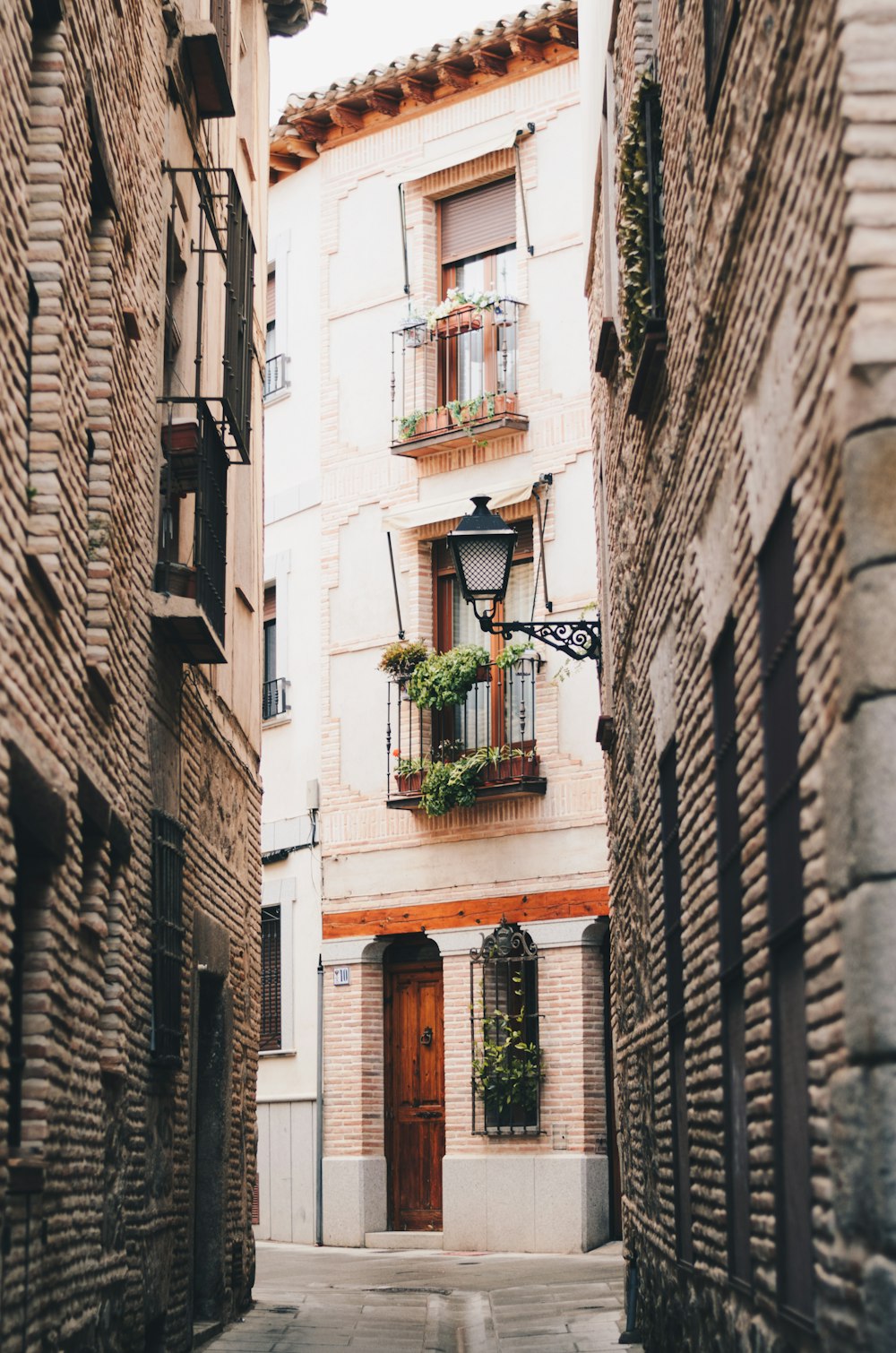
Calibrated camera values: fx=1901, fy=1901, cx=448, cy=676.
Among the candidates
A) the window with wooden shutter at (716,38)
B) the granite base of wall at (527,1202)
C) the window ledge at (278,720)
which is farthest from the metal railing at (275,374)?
the window with wooden shutter at (716,38)

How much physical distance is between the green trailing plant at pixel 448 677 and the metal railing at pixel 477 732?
166 mm

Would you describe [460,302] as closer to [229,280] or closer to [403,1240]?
[229,280]

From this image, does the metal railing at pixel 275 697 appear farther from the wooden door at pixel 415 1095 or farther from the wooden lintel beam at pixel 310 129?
the wooden lintel beam at pixel 310 129

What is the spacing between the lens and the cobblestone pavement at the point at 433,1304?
11.2 meters

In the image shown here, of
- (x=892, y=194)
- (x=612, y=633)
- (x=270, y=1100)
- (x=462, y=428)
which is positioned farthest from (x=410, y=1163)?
(x=892, y=194)

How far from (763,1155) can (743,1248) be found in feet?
2.38

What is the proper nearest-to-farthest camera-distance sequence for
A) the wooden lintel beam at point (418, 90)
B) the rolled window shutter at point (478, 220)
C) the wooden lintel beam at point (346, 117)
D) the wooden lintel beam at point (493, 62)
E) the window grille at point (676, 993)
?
the window grille at point (676, 993), the wooden lintel beam at point (493, 62), the rolled window shutter at point (478, 220), the wooden lintel beam at point (418, 90), the wooden lintel beam at point (346, 117)

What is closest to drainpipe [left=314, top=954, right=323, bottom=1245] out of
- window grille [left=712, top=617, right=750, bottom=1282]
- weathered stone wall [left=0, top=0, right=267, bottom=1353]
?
weathered stone wall [left=0, top=0, right=267, bottom=1353]

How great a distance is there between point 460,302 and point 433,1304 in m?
11.2

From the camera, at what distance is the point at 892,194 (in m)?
4.24

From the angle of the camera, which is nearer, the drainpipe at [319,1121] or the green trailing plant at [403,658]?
the drainpipe at [319,1121]

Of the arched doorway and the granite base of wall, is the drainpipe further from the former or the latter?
the granite base of wall

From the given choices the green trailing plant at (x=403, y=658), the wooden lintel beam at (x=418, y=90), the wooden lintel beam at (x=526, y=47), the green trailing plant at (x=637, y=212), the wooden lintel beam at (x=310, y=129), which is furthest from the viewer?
the wooden lintel beam at (x=310, y=129)

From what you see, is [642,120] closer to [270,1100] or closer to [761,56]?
[761,56]
